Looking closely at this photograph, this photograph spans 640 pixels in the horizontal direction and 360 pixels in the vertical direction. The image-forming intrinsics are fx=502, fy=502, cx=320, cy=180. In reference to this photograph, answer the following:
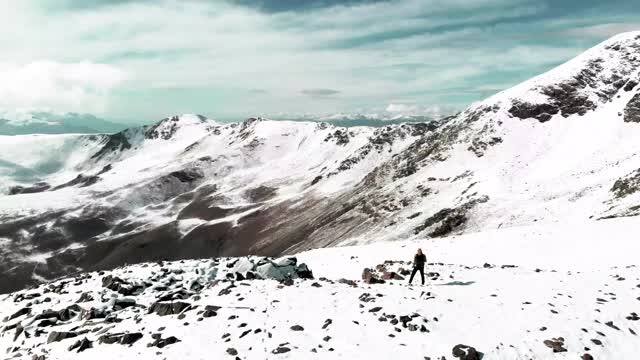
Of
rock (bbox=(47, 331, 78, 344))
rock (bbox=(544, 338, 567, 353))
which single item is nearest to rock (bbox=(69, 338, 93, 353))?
rock (bbox=(47, 331, 78, 344))

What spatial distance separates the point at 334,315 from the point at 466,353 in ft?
20.8

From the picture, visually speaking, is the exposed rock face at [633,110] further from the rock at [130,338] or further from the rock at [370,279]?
the rock at [130,338]

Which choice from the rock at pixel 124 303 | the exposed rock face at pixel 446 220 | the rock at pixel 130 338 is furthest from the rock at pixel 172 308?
the exposed rock face at pixel 446 220

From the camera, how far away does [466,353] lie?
1914cm

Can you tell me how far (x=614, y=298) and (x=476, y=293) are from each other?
22.7 ft

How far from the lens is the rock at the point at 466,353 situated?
1900 centimetres

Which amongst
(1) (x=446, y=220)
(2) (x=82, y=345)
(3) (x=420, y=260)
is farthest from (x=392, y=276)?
(1) (x=446, y=220)

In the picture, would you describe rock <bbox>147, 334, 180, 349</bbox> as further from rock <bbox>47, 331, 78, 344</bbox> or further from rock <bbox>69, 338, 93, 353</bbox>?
rock <bbox>47, 331, 78, 344</bbox>

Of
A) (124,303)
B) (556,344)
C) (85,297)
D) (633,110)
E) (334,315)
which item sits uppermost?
(334,315)

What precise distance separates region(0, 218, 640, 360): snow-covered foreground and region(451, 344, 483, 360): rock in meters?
0.25

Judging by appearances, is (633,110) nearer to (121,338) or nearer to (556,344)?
(556,344)

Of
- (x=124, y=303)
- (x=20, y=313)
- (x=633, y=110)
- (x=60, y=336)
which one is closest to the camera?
(x=60, y=336)

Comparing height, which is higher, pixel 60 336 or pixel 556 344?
pixel 556 344

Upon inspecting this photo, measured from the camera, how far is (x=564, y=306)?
81.0 feet
